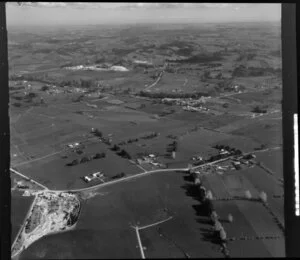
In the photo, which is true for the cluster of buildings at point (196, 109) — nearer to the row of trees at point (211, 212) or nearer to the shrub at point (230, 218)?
the row of trees at point (211, 212)

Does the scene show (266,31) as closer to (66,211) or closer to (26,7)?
(26,7)

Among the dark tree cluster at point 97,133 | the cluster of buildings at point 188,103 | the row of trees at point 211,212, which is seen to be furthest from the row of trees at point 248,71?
the dark tree cluster at point 97,133

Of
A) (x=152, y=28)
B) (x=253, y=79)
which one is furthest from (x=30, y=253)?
(x=253, y=79)

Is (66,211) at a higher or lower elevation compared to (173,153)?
lower

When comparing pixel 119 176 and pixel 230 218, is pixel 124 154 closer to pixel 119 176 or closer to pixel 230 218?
pixel 119 176

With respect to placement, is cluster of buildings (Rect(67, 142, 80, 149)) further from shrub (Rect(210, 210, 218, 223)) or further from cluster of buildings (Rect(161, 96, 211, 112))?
shrub (Rect(210, 210, 218, 223))


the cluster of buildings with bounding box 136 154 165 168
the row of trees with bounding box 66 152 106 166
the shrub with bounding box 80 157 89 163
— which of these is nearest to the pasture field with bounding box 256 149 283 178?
the cluster of buildings with bounding box 136 154 165 168
